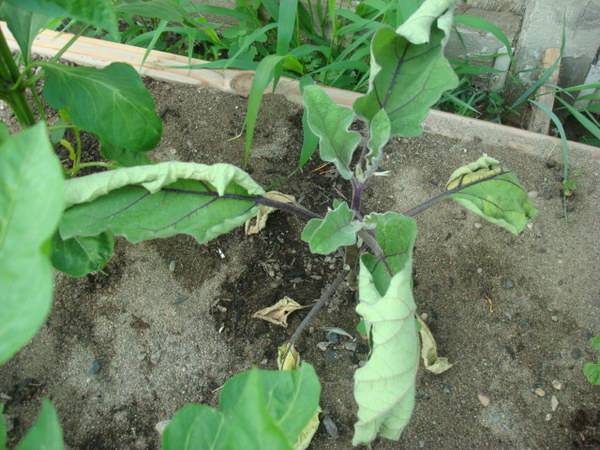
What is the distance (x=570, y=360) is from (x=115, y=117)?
3.65ft

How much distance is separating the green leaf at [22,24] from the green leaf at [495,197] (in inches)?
35.2

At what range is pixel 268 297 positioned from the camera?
54.1 inches

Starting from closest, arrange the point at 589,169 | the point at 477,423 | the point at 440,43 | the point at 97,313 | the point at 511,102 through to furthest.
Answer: the point at 440,43, the point at 477,423, the point at 97,313, the point at 589,169, the point at 511,102

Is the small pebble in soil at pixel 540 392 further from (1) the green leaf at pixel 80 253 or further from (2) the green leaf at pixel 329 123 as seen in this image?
(1) the green leaf at pixel 80 253

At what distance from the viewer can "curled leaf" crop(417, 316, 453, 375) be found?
4.06ft

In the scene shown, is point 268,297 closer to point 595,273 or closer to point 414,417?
point 414,417

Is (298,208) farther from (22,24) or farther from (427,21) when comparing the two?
(22,24)

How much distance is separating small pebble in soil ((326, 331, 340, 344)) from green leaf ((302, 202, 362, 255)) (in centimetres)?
39

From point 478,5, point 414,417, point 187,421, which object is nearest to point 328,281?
point 414,417

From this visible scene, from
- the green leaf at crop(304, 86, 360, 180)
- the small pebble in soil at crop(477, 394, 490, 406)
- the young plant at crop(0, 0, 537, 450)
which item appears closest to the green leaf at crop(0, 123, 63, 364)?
the young plant at crop(0, 0, 537, 450)

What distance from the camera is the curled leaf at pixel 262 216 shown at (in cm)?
→ 141

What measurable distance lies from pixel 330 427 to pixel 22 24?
1040 millimetres

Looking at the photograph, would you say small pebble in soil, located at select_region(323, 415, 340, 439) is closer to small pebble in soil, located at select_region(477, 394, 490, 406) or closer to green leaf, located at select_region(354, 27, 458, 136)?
small pebble in soil, located at select_region(477, 394, 490, 406)

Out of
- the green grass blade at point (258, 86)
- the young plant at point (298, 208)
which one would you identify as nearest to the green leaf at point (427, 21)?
the young plant at point (298, 208)
